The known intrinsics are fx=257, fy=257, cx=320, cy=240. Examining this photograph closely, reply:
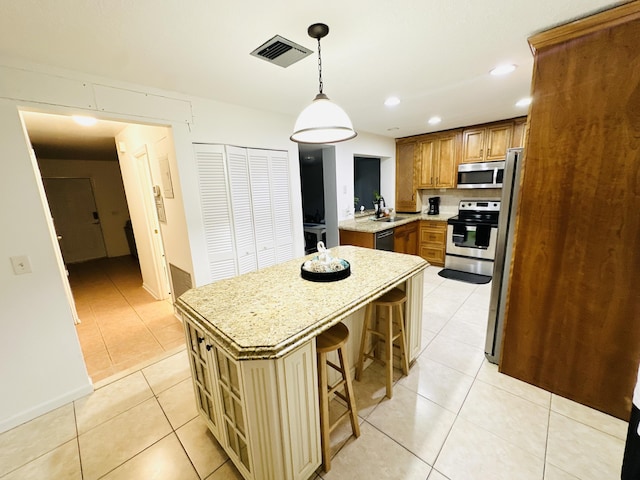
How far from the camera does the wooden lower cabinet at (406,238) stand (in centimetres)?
427

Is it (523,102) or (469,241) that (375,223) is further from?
(523,102)

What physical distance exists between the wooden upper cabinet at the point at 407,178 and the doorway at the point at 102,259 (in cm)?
414

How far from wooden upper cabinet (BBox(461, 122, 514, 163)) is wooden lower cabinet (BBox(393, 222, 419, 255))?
54.3 inches

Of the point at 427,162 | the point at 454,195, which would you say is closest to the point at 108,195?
the point at 427,162

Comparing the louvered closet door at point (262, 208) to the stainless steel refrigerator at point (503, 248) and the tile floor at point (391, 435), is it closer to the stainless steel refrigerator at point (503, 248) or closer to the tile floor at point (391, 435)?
the tile floor at point (391, 435)

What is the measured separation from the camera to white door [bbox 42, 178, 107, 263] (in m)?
5.75

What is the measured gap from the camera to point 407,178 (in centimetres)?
494

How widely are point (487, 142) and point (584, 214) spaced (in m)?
2.99

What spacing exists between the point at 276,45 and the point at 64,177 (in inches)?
267

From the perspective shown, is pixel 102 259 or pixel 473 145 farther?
pixel 102 259

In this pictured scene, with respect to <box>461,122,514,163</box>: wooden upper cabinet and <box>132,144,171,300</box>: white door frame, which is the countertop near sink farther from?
<box>132,144,171,300</box>: white door frame

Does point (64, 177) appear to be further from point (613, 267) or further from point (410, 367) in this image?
point (613, 267)

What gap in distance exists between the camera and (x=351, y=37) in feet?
5.11

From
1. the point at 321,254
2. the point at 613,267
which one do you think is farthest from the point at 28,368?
the point at 613,267
